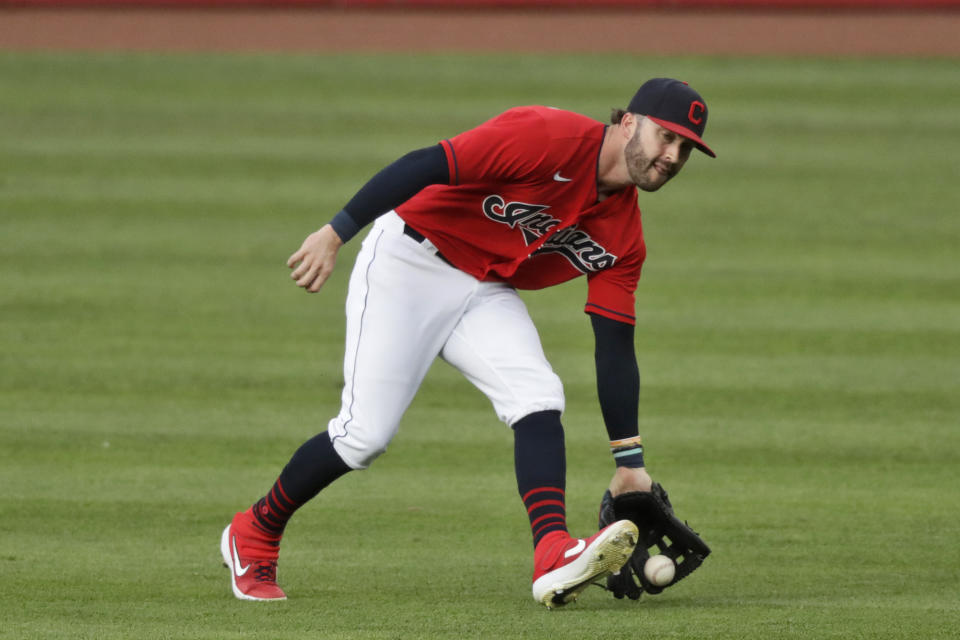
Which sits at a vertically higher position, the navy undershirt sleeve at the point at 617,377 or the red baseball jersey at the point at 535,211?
the red baseball jersey at the point at 535,211

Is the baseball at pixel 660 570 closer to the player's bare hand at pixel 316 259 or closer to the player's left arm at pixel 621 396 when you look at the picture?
the player's left arm at pixel 621 396

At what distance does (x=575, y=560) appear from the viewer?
3.84 metres

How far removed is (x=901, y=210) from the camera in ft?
36.4

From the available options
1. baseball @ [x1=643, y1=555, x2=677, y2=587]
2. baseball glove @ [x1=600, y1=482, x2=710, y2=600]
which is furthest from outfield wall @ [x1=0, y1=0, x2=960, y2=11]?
baseball @ [x1=643, y1=555, x2=677, y2=587]

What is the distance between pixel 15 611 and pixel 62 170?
8159mm

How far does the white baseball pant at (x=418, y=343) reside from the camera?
4246 millimetres

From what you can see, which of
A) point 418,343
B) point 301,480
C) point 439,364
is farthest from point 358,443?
point 439,364

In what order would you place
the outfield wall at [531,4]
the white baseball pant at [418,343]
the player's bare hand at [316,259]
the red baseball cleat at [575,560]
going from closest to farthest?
the red baseball cleat at [575,560], the player's bare hand at [316,259], the white baseball pant at [418,343], the outfield wall at [531,4]

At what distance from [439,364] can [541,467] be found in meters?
3.90

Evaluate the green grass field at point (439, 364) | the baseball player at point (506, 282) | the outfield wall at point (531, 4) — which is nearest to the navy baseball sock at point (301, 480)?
the baseball player at point (506, 282)

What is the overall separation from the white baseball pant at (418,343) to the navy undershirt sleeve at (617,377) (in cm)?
16

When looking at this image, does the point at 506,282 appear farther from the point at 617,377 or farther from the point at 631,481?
the point at 631,481

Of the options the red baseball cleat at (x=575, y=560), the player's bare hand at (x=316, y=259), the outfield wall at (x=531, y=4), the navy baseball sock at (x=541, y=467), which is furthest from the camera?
the outfield wall at (x=531, y=4)

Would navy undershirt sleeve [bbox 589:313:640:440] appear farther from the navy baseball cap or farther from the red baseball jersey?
the navy baseball cap
